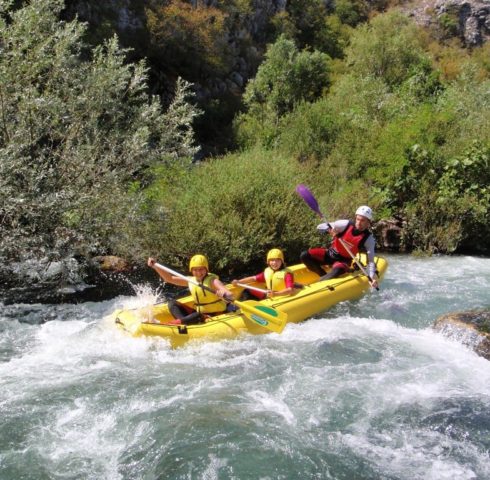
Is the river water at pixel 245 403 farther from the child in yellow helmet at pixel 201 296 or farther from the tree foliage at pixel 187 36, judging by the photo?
the tree foliage at pixel 187 36

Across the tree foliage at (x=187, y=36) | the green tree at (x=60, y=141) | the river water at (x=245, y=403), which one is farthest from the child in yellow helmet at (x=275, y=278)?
the tree foliage at (x=187, y=36)

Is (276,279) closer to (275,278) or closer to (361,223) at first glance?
(275,278)

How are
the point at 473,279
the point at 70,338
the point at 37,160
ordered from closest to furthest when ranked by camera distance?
the point at 70,338
the point at 37,160
the point at 473,279

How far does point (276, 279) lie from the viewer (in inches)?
284

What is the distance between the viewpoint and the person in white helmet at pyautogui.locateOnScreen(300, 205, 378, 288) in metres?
8.03

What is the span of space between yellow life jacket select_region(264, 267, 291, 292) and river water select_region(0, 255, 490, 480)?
0.60 meters

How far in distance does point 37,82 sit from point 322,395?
5792 millimetres

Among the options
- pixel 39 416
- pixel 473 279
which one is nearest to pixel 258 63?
pixel 473 279

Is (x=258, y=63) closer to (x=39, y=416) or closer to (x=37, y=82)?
(x=37, y=82)

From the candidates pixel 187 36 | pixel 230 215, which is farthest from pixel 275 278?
pixel 187 36

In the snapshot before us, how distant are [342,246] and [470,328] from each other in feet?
8.09

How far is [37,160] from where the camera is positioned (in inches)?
280

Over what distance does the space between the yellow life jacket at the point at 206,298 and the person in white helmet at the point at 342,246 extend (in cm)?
202

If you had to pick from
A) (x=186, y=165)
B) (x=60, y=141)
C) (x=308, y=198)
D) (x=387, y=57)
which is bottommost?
(x=308, y=198)
